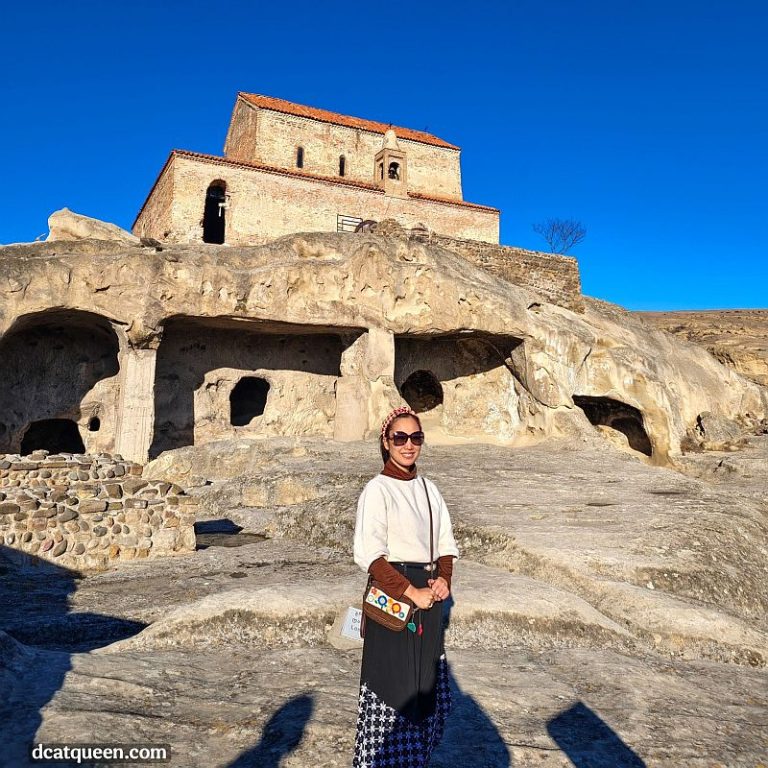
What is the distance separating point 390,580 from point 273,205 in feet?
75.0

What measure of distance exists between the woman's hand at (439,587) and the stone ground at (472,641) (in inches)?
31.1

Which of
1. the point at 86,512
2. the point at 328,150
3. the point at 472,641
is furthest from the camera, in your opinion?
the point at 328,150

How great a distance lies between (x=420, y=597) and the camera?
2.47 meters

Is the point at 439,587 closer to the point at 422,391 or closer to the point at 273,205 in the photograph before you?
the point at 422,391

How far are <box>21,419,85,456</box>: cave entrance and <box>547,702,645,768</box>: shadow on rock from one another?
14958mm

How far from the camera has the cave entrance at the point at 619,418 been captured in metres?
17.5

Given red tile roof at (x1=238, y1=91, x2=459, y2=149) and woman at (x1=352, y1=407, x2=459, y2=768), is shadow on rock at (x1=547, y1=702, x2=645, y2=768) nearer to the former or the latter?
woman at (x1=352, y1=407, x2=459, y2=768)

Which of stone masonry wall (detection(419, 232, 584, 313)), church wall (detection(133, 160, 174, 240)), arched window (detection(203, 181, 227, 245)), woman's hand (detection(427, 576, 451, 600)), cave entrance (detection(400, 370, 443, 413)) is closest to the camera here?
woman's hand (detection(427, 576, 451, 600))

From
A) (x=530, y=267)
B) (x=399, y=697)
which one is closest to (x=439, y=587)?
(x=399, y=697)

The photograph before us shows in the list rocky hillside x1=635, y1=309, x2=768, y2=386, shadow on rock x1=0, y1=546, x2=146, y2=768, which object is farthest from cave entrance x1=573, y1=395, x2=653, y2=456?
shadow on rock x1=0, y1=546, x2=146, y2=768

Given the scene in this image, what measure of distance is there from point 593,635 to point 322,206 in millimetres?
21981

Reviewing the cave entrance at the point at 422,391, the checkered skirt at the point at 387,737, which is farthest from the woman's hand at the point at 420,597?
the cave entrance at the point at 422,391

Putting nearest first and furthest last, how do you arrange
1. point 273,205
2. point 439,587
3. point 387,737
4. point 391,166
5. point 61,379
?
point 387,737
point 439,587
point 61,379
point 273,205
point 391,166

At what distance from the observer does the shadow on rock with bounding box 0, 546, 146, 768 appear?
262 cm
